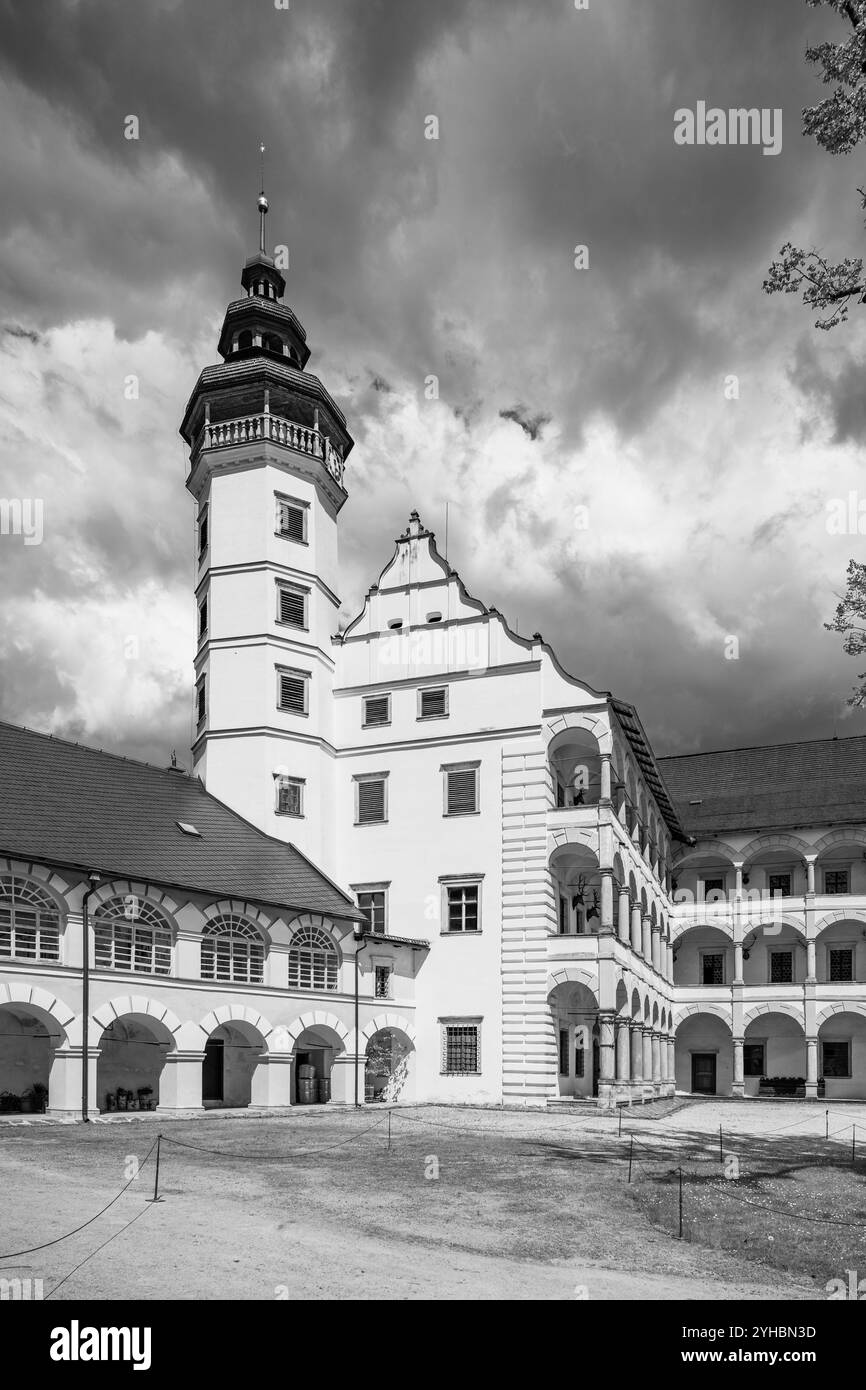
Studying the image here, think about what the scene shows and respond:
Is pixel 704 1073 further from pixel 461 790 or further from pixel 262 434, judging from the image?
pixel 262 434

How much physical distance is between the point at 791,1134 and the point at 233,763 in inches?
816

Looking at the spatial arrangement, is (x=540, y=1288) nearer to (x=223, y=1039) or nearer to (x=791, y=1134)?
(x=791, y=1134)

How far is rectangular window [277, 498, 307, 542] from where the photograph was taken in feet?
139

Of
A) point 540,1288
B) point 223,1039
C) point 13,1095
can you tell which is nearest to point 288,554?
point 223,1039

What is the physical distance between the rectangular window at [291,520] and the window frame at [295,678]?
15.5 ft

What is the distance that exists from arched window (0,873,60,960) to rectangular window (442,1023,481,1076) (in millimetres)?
14926

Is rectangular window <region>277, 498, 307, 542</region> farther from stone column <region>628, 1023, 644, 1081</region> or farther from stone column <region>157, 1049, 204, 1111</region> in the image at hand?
stone column <region>628, 1023, 644, 1081</region>

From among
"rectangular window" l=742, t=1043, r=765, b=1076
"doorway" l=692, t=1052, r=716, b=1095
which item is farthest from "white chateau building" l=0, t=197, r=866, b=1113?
"doorway" l=692, t=1052, r=716, b=1095

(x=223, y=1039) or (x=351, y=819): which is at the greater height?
(x=351, y=819)

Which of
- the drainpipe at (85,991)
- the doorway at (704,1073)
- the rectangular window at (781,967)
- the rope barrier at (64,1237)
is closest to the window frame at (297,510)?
the drainpipe at (85,991)
